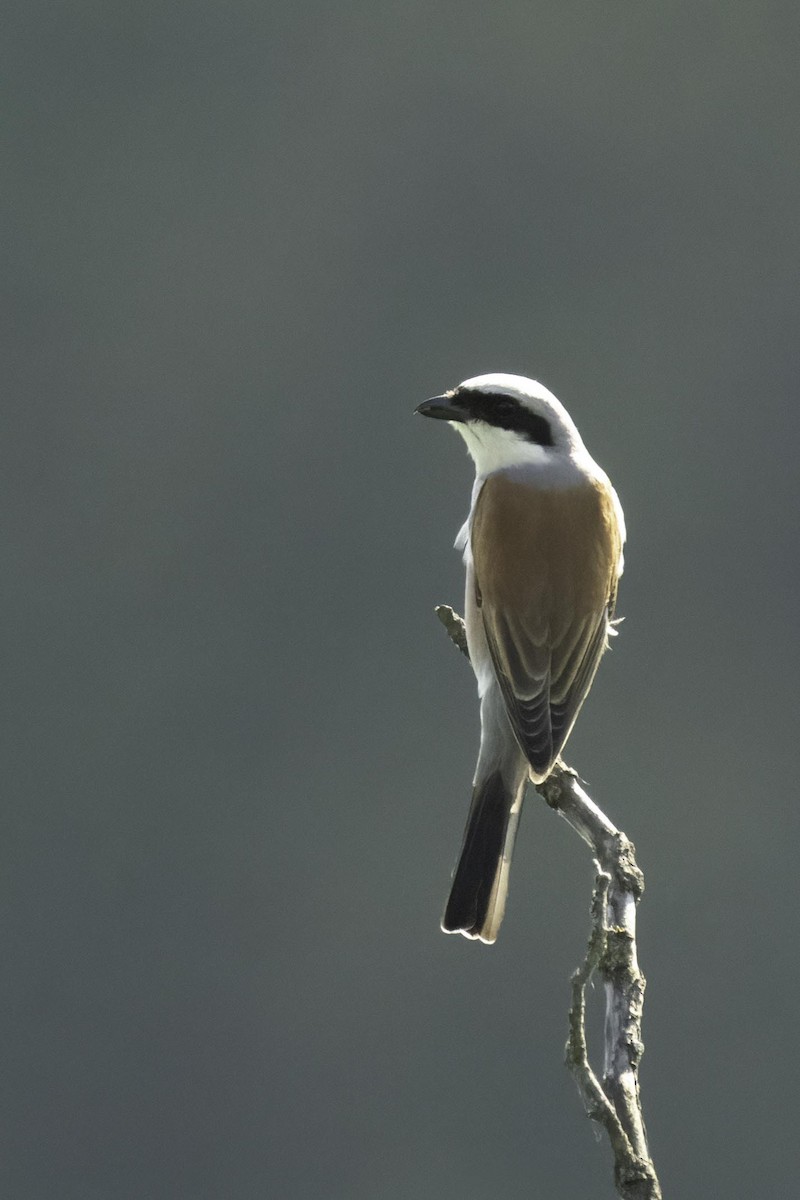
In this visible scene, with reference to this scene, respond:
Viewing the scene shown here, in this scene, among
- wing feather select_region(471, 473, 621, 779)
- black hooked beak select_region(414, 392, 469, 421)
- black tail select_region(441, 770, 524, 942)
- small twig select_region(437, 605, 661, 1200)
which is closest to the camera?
small twig select_region(437, 605, 661, 1200)

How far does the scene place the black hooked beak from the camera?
3660 millimetres

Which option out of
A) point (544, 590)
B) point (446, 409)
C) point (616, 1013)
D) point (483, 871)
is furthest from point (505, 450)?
point (616, 1013)

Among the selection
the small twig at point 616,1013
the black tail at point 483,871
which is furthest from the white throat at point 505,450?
the small twig at point 616,1013

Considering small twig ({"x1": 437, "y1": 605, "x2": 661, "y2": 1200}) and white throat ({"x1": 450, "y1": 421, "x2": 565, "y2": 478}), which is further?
white throat ({"x1": 450, "y1": 421, "x2": 565, "y2": 478})

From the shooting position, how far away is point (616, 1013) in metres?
2.37

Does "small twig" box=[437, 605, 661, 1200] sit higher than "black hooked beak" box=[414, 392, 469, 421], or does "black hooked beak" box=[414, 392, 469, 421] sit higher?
"black hooked beak" box=[414, 392, 469, 421]

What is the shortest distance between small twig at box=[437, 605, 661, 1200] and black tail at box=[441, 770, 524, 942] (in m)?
0.35

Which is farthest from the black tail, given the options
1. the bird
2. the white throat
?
the white throat

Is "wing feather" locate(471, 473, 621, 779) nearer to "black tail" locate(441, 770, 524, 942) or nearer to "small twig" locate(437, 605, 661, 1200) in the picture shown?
"black tail" locate(441, 770, 524, 942)

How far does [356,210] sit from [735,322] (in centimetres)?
758

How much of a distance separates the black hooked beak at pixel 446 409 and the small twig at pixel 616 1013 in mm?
979

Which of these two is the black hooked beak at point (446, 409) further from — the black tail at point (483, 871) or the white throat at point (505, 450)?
the black tail at point (483, 871)

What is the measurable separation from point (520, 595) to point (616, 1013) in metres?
1.24

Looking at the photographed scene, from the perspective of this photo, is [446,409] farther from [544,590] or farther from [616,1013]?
[616,1013]
